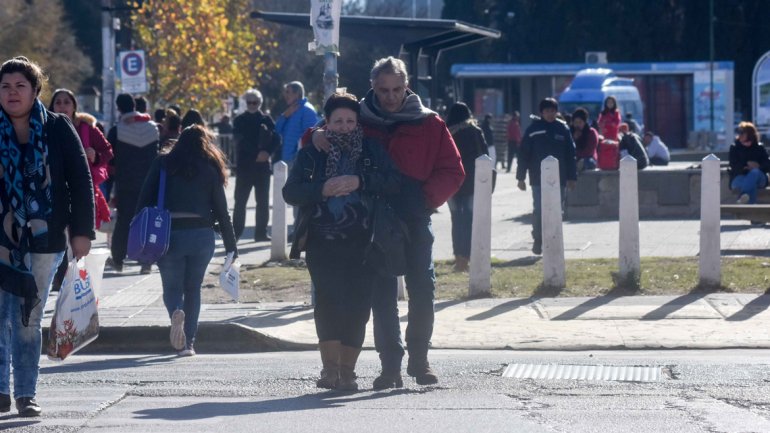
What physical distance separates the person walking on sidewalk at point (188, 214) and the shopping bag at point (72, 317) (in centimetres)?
184

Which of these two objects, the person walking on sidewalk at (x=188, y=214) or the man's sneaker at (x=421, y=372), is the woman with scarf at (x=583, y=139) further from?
the man's sneaker at (x=421, y=372)

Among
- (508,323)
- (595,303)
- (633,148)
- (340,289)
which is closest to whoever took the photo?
(340,289)

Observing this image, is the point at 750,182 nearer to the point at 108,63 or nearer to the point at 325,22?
the point at 325,22

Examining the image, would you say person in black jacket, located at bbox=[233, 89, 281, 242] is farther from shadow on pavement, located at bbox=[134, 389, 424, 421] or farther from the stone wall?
shadow on pavement, located at bbox=[134, 389, 424, 421]

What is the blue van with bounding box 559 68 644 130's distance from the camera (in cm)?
4244

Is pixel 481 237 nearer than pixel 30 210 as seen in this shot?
No

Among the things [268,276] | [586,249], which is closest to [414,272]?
[268,276]

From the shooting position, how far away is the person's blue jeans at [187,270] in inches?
364

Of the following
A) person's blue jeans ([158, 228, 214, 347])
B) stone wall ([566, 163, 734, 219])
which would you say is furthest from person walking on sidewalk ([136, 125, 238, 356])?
stone wall ([566, 163, 734, 219])

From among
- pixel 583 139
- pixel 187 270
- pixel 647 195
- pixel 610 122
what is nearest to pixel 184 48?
pixel 610 122

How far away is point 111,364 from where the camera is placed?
907 cm

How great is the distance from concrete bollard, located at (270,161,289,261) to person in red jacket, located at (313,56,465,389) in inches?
258

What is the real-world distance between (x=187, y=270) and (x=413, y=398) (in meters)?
2.47

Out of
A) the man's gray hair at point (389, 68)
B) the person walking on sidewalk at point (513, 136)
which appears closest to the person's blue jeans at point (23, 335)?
the man's gray hair at point (389, 68)
